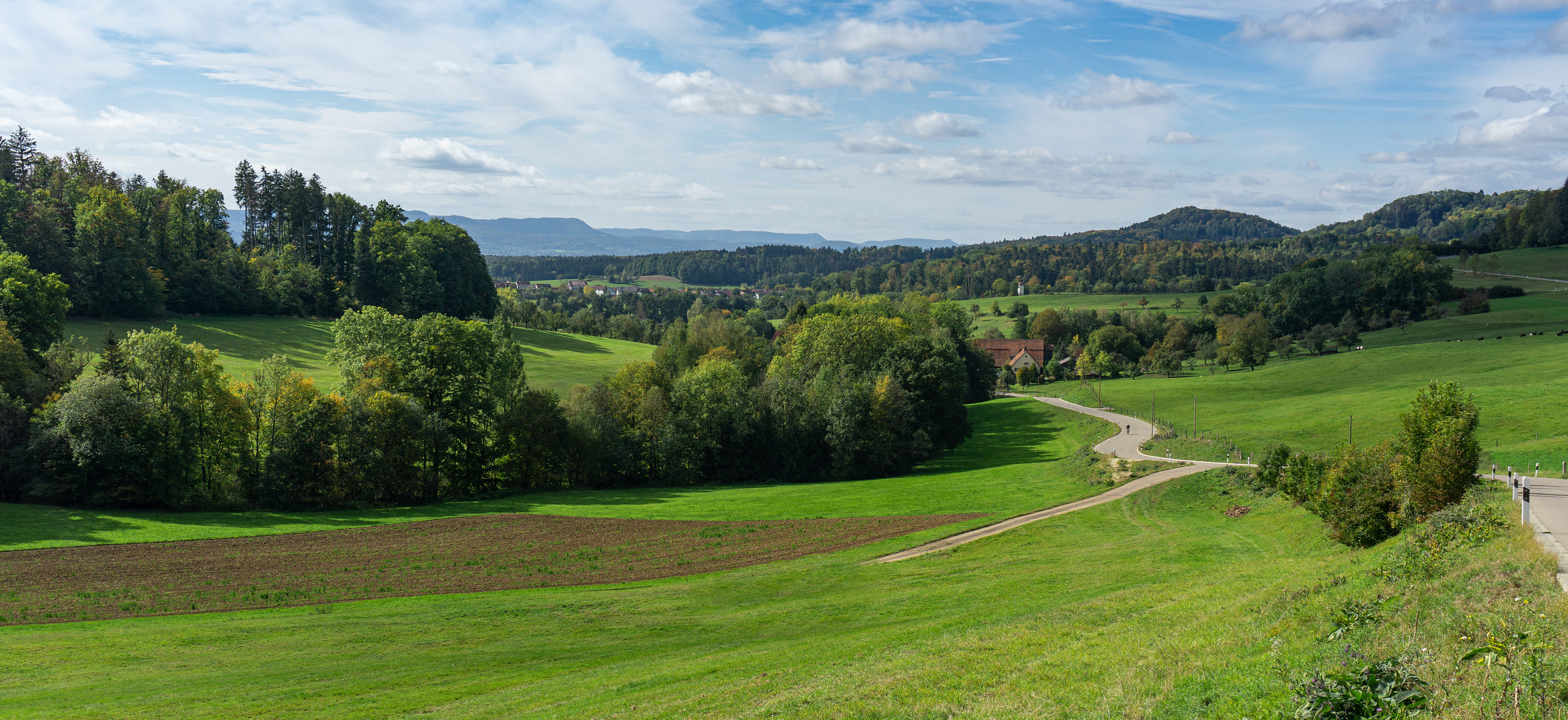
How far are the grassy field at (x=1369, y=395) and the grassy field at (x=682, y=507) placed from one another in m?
14.5

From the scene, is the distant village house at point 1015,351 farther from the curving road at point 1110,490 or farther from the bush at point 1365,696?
the bush at point 1365,696

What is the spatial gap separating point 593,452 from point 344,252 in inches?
2761

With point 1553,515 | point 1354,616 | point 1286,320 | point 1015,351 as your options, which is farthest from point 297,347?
point 1286,320

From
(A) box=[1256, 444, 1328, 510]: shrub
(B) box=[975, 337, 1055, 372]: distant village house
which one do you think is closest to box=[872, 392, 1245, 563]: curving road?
(A) box=[1256, 444, 1328, 510]: shrub

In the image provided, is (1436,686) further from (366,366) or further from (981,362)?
(981,362)

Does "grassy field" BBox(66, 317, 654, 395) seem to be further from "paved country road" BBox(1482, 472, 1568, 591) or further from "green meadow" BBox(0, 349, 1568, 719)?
"paved country road" BBox(1482, 472, 1568, 591)

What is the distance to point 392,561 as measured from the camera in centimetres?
3419

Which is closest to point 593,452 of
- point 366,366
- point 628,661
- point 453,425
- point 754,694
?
point 453,425

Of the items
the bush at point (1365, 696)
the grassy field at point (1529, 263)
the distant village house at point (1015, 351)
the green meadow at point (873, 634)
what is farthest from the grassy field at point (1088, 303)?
the bush at point (1365, 696)

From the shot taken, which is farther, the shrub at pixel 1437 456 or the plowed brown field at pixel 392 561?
the plowed brown field at pixel 392 561

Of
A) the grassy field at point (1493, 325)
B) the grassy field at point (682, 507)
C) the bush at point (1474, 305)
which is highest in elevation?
the bush at point (1474, 305)

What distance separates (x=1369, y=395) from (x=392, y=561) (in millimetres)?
69659

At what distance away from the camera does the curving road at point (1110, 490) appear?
3453 centimetres

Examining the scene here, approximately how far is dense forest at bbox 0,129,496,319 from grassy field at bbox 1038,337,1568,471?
8399 centimetres
